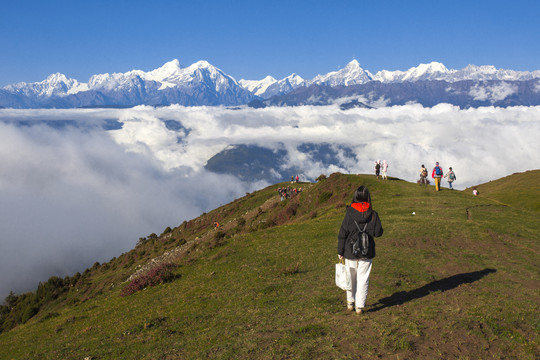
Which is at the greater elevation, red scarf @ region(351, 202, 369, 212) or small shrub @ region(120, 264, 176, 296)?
red scarf @ region(351, 202, 369, 212)

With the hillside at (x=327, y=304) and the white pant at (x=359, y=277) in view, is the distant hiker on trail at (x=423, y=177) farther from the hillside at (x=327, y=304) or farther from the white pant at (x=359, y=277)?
the white pant at (x=359, y=277)

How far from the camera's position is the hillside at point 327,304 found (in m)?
10.0

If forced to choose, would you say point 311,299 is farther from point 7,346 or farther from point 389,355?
point 7,346

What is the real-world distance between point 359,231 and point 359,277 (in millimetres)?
1654

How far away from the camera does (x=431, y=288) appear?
48.4ft

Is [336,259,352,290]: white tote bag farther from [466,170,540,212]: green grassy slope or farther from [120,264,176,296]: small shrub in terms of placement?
[466,170,540,212]: green grassy slope

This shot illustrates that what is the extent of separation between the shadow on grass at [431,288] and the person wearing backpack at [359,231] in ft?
6.37

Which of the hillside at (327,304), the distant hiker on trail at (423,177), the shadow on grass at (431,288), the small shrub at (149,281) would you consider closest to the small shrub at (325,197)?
the distant hiker on trail at (423,177)

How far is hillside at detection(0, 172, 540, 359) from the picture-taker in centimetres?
1002

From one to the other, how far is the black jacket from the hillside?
8.30ft

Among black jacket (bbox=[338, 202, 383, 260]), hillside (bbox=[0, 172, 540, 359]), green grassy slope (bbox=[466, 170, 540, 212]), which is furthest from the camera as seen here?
green grassy slope (bbox=[466, 170, 540, 212])

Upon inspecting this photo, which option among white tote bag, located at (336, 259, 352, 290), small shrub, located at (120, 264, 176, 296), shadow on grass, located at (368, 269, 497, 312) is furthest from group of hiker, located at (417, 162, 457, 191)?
small shrub, located at (120, 264, 176, 296)

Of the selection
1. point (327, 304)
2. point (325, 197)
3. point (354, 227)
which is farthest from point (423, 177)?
point (354, 227)

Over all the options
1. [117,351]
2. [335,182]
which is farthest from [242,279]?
[335,182]
